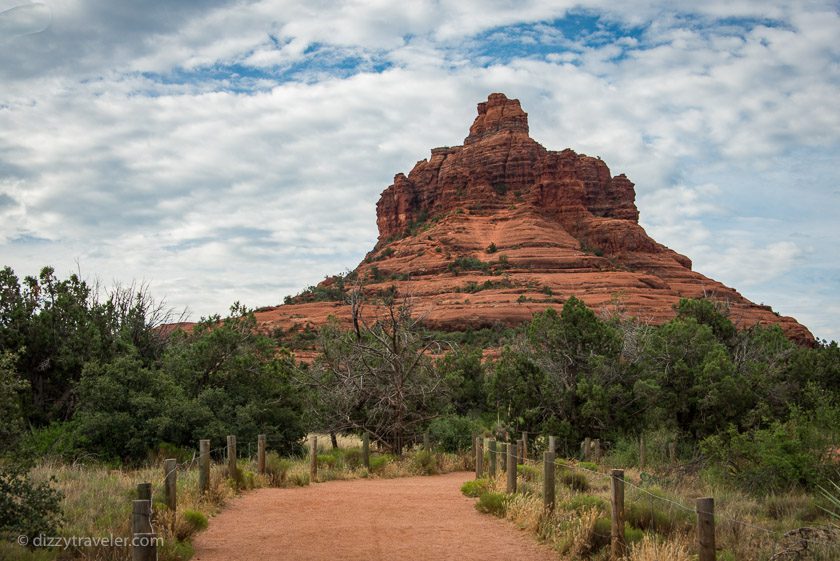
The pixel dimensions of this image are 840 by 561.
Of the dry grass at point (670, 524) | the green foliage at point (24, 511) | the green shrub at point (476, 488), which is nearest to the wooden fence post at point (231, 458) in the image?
the green shrub at point (476, 488)

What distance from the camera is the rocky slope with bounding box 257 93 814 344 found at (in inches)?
3295

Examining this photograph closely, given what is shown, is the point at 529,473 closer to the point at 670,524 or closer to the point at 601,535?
the point at 670,524

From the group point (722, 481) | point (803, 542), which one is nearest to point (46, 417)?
point (722, 481)

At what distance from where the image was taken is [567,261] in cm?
9631

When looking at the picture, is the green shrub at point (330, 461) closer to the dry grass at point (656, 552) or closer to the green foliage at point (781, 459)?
the green foliage at point (781, 459)

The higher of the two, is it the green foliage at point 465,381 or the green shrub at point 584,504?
the green foliage at point 465,381

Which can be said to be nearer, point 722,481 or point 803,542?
point 803,542

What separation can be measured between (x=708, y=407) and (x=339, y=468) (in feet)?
37.1

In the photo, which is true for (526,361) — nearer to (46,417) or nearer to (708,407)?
(708,407)

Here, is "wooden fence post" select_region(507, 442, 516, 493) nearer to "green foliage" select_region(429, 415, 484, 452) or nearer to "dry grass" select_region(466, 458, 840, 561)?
"dry grass" select_region(466, 458, 840, 561)

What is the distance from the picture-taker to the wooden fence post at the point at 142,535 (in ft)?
22.6

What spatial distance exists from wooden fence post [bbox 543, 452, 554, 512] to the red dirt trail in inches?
23.8

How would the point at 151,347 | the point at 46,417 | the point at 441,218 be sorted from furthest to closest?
the point at 441,218 → the point at 151,347 → the point at 46,417

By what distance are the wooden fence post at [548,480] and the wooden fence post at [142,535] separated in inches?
247
